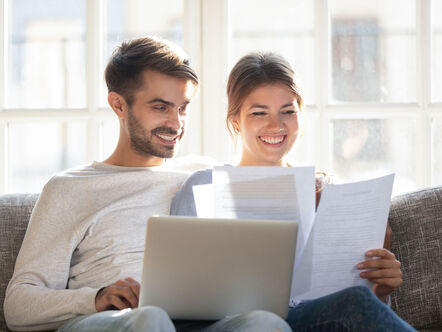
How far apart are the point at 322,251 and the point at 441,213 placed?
604 millimetres

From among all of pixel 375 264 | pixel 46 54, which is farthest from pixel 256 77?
pixel 46 54

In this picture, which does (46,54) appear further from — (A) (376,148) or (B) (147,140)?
(A) (376,148)

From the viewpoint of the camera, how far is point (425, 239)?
6.50 feet

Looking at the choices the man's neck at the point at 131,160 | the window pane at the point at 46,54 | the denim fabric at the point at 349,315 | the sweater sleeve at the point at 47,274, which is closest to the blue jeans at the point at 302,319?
the denim fabric at the point at 349,315

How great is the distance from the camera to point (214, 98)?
8.34 feet

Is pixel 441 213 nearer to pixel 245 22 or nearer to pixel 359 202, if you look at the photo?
pixel 359 202

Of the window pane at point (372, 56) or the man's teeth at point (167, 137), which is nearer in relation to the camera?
the man's teeth at point (167, 137)

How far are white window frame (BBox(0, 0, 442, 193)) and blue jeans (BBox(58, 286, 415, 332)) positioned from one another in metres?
1.06

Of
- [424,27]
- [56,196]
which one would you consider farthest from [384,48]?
[56,196]

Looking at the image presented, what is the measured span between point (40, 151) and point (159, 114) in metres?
0.83

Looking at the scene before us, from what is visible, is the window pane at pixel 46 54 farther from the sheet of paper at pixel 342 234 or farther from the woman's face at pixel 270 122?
the sheet of paper at pixel 342 234

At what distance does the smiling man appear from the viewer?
1.68 m

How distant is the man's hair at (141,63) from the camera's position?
6.48 feet

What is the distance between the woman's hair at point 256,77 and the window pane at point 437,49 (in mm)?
782
